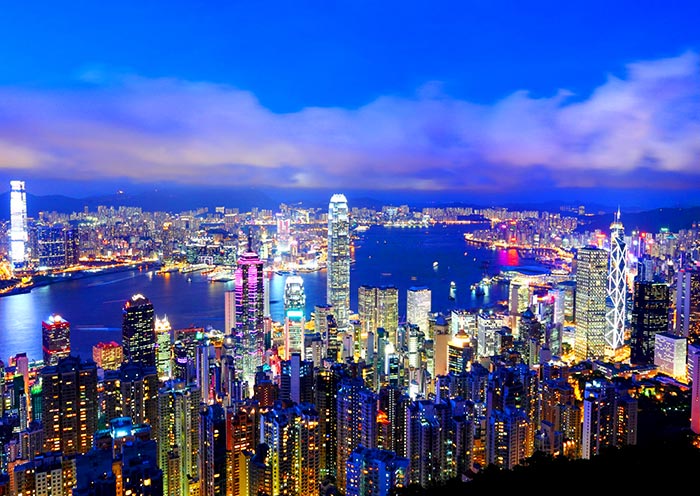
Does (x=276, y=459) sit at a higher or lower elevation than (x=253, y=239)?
lower

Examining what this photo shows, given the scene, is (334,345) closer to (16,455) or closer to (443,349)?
(443,349)

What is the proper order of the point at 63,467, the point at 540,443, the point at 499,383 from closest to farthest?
the point at 63,467 < the point at 540,443 < the point at 499,383

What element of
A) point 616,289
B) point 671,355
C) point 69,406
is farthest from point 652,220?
point 69,406

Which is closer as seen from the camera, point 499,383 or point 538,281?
point 499,383

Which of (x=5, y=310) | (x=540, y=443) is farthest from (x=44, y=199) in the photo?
(x=540, y=443)

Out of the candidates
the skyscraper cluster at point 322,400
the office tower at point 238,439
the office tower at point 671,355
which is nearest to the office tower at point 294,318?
the skyscraper cluster at point 322,400

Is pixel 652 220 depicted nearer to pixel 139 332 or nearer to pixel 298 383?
pixel 298 383
